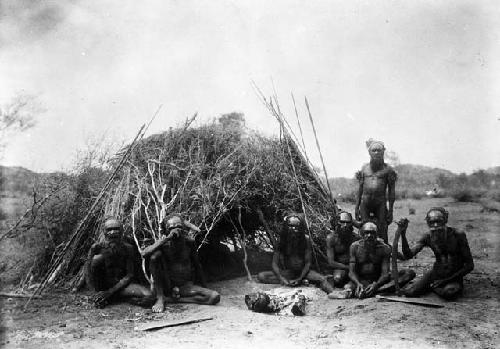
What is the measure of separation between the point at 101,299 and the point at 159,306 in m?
0.73

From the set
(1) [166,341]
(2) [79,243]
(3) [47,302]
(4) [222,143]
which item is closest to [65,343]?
(1) [166,341]

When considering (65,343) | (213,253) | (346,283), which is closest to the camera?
(65,343)

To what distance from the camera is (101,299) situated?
536cm

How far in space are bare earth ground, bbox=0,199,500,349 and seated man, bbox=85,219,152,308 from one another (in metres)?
0.14

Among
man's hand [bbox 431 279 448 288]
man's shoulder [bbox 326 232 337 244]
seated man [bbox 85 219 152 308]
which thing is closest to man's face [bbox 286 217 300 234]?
man's shoulder [bbox 326 232 337 244]

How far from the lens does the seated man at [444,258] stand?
5.38 meters

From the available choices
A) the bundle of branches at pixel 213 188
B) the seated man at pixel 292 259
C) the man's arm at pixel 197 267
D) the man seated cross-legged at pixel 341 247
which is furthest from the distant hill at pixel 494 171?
the man's arm at pixel 197 267

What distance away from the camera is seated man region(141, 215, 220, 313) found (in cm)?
546

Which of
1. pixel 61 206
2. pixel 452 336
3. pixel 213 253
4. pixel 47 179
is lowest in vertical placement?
pixel 452 336

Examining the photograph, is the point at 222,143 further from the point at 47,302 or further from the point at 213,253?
the point at 47,302

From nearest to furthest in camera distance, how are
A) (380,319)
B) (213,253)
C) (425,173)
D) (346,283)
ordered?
1. (380,319)
2. (346,283)
3. (213,253)
4. (425,173)

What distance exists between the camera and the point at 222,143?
771 centimetres

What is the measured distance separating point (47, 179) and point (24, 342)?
3.67m

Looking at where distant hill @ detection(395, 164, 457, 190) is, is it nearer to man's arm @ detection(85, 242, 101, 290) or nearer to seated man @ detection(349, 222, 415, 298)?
seated man @ detection(349, 222, 415, 298)
